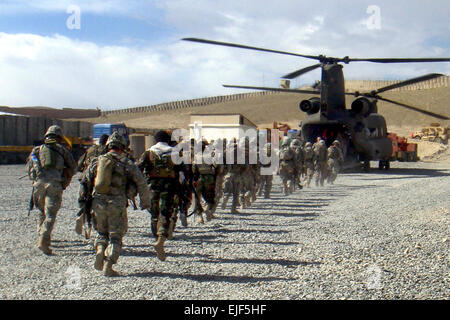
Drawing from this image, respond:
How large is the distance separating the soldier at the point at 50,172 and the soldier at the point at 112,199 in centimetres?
135

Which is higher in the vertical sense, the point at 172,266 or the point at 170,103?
the point at 170,103

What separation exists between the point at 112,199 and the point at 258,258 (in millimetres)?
2039

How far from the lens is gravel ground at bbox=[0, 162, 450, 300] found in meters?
5.44

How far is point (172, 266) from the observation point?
21.5 feet

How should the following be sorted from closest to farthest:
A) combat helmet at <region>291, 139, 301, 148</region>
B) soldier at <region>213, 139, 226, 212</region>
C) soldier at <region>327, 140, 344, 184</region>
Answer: soldier at <region>213, 139, 226, 212</region> → combat helmet at <region>291, 139, 301, 148</region> → soldier at <region>327, 140, 344, 184</region>

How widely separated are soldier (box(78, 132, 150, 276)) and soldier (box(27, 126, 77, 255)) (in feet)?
4.42

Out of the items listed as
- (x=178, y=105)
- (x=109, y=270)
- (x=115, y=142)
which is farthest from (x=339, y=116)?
(x=178, y=105)

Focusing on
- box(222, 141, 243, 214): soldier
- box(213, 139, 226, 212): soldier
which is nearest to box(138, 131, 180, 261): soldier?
box(213, 139, 226, 212): soldier

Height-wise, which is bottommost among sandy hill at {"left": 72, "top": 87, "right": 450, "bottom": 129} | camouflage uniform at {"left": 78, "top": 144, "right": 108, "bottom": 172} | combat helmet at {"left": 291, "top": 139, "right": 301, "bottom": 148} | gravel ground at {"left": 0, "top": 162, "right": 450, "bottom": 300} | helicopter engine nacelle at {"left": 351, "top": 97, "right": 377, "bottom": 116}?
gravel ground at {"left": 0, "top": 162, "right": 450, "bottom": 300}

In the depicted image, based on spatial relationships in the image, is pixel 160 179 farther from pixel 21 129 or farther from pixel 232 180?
pixel 21 129

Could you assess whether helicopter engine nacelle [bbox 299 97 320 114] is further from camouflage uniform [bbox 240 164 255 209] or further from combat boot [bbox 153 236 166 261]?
combat boot [bbox 153 236 166 261]
